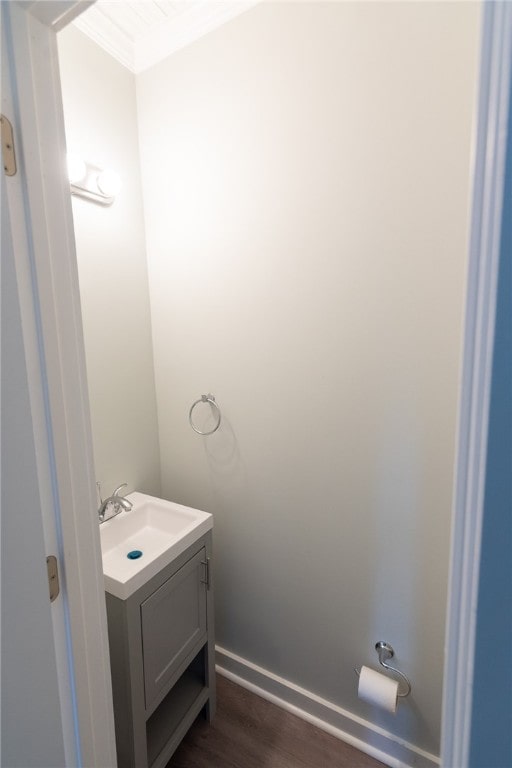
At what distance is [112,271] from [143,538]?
3.75 ft

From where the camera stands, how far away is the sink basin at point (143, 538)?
1102 mm

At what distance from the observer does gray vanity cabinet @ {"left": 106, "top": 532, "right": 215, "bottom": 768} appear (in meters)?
1.10

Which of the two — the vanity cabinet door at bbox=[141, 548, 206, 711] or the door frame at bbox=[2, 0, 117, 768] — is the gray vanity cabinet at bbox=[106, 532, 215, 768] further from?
the door frame at bbox=[2, 0, 117, 768]

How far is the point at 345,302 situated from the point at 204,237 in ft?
2.22

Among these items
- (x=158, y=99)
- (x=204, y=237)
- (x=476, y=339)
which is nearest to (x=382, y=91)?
(x=204, y=237)

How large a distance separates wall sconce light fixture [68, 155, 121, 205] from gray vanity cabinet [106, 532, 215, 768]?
1413mm

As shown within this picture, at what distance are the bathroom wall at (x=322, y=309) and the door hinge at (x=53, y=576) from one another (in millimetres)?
902

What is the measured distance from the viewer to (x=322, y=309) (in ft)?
4.14

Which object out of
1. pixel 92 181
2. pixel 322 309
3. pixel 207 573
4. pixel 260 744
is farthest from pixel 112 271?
pixel 260 744

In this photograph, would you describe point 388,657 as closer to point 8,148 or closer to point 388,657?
point 388,657

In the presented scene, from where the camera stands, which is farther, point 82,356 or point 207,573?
point 207,573

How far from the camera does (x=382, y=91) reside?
106 cm

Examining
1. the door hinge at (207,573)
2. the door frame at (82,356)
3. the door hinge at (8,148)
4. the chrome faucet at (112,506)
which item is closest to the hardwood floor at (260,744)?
the door hinge at (207,573)

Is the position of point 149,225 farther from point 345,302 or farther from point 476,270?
point 476,270
